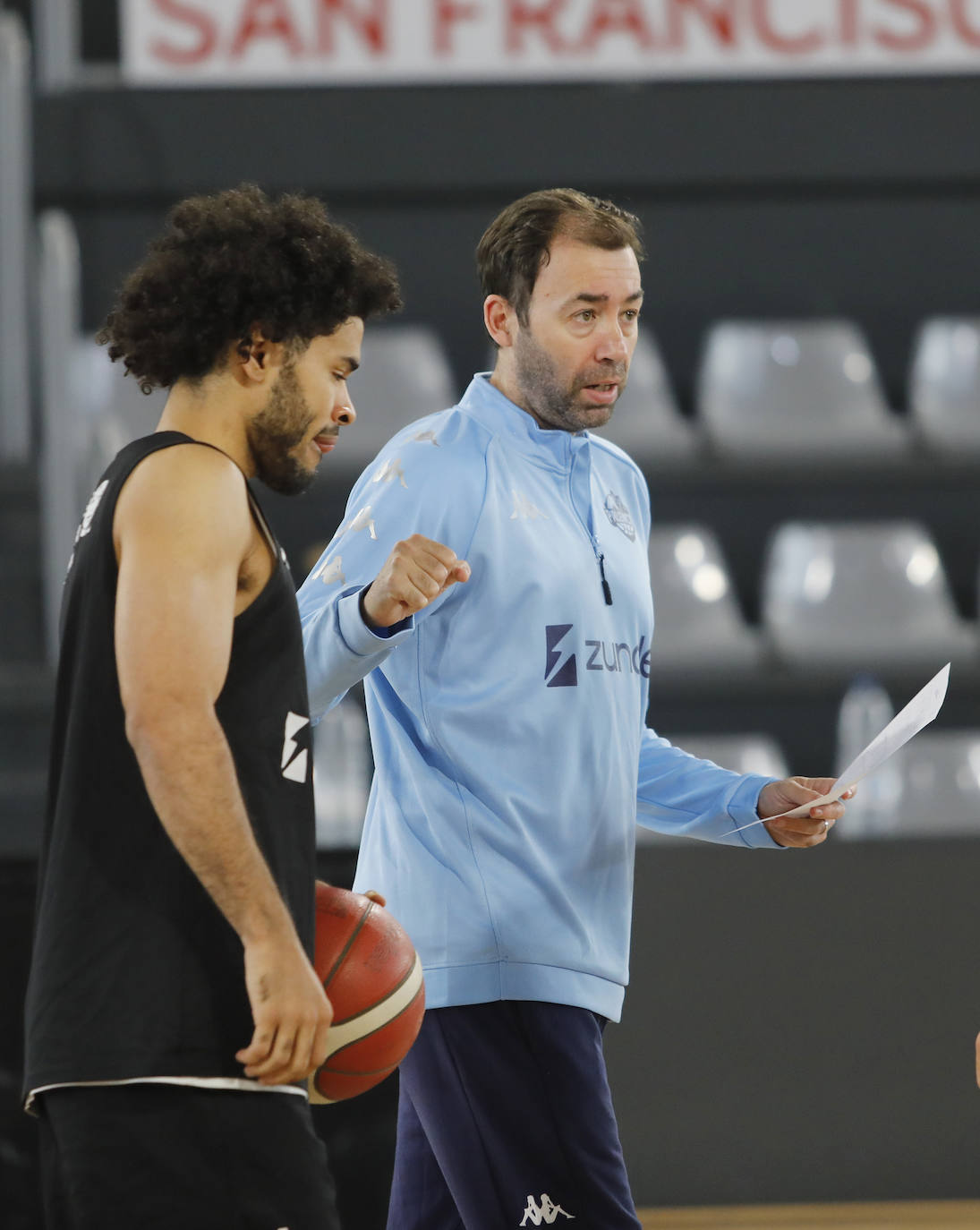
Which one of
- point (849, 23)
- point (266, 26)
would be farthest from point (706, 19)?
point (266, 26)

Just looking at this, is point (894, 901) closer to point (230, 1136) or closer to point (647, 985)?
point (647, 985)

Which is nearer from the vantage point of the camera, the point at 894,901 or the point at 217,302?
the point at 217,302

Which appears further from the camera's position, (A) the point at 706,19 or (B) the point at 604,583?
(A) the point at 706,19

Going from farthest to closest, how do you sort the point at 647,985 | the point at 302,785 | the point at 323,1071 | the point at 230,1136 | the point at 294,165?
the point at 294,165, the point at 647,985, the point at 323,1071, the point at 302,785, the point at 230,1136

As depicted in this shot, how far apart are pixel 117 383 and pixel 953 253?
9.33 ft

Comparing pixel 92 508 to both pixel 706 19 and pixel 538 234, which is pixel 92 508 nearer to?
pixel 538 234

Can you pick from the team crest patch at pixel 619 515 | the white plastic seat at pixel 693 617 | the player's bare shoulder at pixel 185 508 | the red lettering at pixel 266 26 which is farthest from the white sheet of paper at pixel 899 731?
the red lettering at pixel 266 26

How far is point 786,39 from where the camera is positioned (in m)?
5.88

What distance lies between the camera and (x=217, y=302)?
6.21 feet

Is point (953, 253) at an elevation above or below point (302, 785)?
above

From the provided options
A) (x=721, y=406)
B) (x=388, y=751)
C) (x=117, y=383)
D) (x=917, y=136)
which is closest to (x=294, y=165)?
(x=117, y=383)

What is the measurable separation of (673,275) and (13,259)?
2.21 meters

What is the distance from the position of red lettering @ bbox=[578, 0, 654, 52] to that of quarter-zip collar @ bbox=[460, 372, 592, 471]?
3622 millimetres

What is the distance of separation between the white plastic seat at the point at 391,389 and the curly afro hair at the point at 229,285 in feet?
12.7
